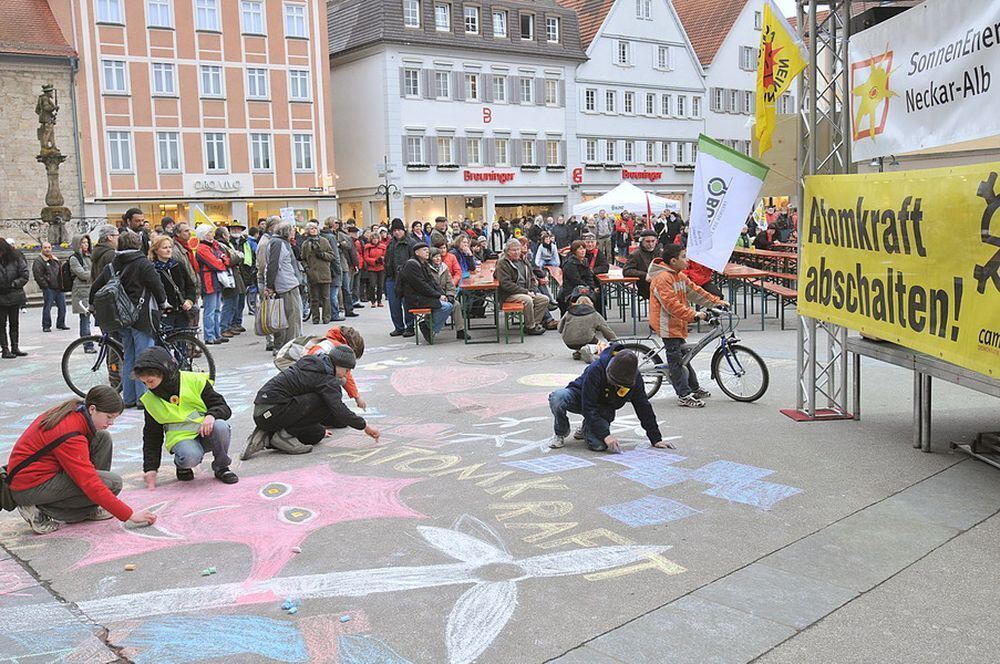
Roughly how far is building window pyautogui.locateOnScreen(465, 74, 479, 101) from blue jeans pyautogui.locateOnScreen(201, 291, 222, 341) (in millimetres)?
32516

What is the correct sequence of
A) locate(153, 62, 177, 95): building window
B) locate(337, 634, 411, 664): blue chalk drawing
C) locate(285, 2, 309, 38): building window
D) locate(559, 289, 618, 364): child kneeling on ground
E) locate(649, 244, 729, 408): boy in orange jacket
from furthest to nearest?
locate(285, 2, 309, 38): building window, locate(153, 62, 177, 95): building window, locate(559, 289, 618, 364): child kneeling on ground, locate(649, 244, 729, 408): boy in orange jacket, locate(337, 634, 411, 664): blue chalk drawing

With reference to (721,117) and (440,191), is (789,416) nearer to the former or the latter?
(440,191)

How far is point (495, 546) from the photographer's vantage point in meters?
5.38

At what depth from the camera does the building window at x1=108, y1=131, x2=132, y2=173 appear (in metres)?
38.3

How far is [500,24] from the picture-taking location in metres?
46.8

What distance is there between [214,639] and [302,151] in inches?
1570

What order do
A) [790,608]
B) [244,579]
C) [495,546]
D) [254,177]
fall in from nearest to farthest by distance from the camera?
[790,608] < [244,579] < [495,546] < [254,177]

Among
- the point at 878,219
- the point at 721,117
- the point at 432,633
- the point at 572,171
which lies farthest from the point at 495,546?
the point at 721,117

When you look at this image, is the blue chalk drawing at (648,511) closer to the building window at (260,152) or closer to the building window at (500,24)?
the building window at (260,152)

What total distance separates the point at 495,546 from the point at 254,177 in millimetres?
38249

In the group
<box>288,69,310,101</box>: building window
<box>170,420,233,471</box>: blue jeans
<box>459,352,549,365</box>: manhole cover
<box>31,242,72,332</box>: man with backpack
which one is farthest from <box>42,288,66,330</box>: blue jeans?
<box>288,69,310,101</box>: building window

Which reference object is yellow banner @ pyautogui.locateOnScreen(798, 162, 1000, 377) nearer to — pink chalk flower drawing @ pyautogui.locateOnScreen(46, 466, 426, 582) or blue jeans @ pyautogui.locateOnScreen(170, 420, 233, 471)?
pink chalk flower drawing @ pyautogui.locateOnScreen(46, 466, 426, 582)

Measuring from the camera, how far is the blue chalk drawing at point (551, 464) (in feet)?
22.8

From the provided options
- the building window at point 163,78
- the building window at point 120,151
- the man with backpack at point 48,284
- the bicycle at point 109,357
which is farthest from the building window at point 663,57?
the bicycle at point 109,357
